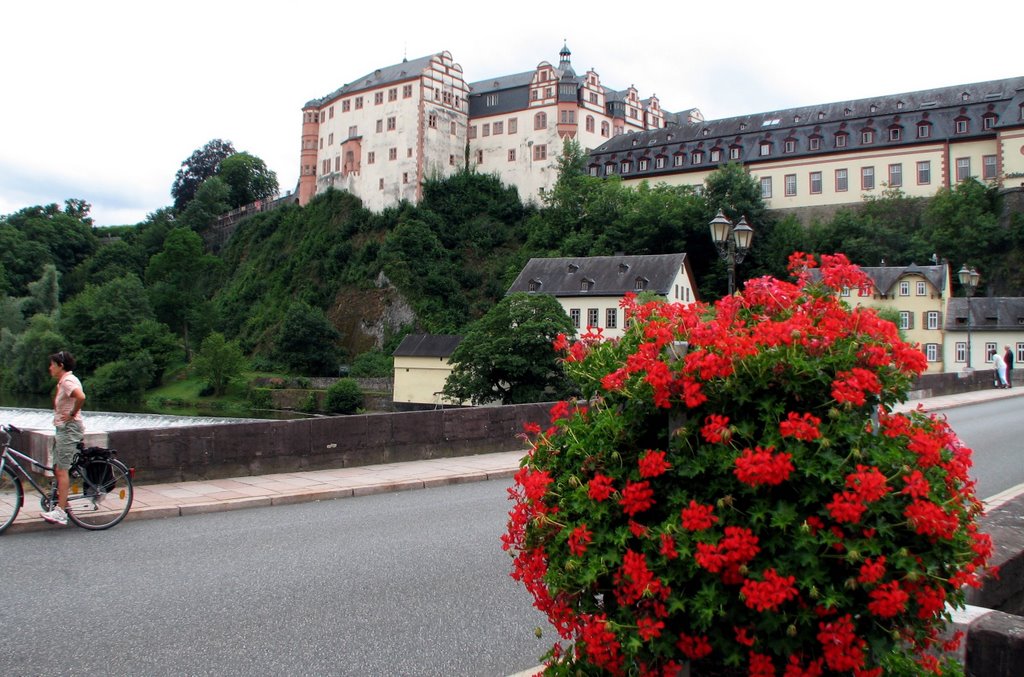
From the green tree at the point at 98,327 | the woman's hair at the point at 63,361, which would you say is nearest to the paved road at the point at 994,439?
the woman's hair at the point at 63,361

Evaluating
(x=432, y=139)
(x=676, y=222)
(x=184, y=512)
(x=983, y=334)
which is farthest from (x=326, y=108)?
(x=184, y=512)

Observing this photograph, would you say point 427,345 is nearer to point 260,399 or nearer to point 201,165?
point 260,399

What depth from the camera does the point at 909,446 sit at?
3.03 meters

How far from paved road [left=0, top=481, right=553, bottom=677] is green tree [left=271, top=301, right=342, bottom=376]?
7147 centimetres

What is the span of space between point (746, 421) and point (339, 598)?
4.43m

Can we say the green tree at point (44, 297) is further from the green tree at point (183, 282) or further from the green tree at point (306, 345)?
the green tree at point (306, 345)

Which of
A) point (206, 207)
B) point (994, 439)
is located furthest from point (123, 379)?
point (994, 439)

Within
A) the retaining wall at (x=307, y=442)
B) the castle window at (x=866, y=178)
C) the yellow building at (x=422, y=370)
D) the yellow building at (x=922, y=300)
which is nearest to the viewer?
the retaining wall at (x=307, y=442)

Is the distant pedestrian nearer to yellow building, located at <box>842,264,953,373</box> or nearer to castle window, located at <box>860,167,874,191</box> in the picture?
yellow building, located at <box>842,264,953,373</box>

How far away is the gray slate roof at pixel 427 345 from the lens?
225ft

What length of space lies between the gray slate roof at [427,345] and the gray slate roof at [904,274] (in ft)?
107

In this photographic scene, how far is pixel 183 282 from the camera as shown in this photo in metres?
101

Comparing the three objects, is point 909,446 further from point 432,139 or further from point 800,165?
point 432,139

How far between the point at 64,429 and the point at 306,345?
7256 centimetres
